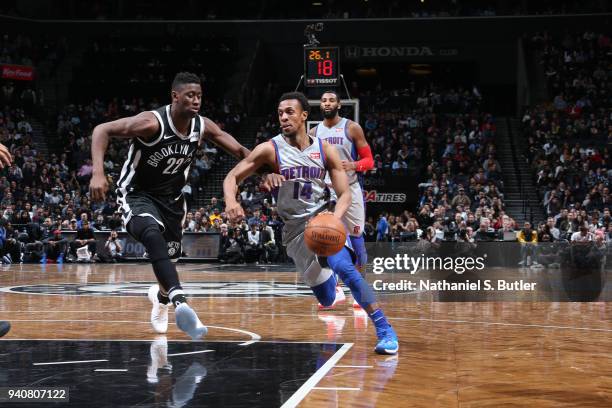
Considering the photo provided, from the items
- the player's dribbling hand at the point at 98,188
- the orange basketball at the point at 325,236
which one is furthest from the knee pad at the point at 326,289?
the player's dribbling hand at the point at 98,188

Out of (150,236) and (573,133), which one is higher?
(573,133)

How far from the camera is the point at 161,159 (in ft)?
22.1

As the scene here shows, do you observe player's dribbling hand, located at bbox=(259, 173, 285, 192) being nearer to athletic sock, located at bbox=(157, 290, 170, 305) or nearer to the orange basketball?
the orange basketball

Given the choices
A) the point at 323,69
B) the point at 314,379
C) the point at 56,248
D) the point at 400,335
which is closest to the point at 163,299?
the point at 400,335

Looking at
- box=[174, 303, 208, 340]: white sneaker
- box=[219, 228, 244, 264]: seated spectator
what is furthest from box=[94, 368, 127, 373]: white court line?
box=[219, 228, 244, 264]: seated spectator

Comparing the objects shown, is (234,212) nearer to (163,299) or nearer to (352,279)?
(352,279)

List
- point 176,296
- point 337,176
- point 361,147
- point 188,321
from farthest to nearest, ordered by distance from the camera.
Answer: point 361,147, point 337,176, point 176,296, point 188,321

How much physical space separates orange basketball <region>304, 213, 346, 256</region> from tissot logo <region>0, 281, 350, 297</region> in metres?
5.76

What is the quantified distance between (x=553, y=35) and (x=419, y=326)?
27200mm

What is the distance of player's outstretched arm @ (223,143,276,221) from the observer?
6391 millimetres

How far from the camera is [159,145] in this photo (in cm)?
669

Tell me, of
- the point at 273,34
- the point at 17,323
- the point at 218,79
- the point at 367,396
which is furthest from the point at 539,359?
the point at 273,34

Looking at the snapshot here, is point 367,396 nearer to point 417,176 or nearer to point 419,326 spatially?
point 419,326

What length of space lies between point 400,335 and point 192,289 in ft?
19.5
